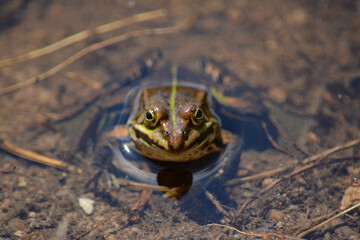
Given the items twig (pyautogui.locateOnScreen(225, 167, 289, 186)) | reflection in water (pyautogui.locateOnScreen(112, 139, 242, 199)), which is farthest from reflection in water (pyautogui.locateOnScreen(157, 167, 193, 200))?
twig (pyautogui.locateOnScreen(225, 167, 289, 186))

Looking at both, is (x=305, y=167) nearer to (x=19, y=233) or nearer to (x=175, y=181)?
(x=175, y=181)

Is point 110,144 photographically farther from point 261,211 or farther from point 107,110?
point 261,211

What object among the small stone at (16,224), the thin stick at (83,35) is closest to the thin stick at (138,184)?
the small stone at (16,224)

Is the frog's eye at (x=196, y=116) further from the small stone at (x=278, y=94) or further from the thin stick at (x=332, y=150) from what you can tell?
the small stone at (x=278, y=94)

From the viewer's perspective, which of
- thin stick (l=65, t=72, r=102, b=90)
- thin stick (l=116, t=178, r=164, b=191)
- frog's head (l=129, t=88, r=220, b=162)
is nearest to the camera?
frog's head (l=129, t=88, r=220, b=162)

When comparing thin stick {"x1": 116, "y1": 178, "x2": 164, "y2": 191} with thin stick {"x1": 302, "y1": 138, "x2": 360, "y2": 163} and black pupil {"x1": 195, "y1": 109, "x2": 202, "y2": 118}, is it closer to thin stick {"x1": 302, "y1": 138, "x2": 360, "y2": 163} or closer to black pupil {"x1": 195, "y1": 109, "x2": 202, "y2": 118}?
black pupil {"x1": 195, "y1": 109, "x2": 202, "y2": 118}
